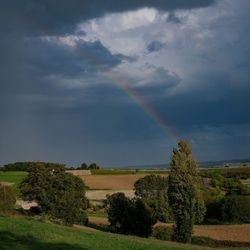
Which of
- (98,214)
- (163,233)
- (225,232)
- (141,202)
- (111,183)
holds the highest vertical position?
(111,183)

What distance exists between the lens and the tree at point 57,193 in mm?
50625

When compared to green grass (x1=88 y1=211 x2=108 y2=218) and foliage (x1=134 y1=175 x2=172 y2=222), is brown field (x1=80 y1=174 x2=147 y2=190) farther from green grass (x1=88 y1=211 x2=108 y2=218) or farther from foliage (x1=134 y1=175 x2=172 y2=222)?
foliage (x1=134 y1=175 x2=172 y2=222)

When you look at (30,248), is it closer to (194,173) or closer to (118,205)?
(194,173)

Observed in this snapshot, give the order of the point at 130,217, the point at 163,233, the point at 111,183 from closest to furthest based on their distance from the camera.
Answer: the point at 163,233 → the point at 130,217 → the point at 111,183

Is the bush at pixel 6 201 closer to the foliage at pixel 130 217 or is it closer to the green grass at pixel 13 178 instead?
the foliage at pixel 130 217

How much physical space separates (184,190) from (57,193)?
573 inches

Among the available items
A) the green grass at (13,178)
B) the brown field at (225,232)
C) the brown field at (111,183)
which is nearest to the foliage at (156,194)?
the brown field at (225,232)

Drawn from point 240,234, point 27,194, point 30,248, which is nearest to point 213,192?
point 240,234

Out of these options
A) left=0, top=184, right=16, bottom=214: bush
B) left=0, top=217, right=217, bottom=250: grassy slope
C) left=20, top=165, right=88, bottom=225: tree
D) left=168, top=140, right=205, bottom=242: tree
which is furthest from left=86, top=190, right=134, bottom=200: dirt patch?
left=0, top=217, right=217, bottom=250: grassy slope

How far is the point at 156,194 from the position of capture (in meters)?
67.8

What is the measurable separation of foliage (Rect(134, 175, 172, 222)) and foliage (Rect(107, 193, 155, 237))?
34.8 feet

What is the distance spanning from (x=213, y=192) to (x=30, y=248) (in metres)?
60.4

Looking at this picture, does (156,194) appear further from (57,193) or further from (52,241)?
(52,241)

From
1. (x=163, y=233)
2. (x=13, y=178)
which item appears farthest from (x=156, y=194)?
(x=13, y=178)
